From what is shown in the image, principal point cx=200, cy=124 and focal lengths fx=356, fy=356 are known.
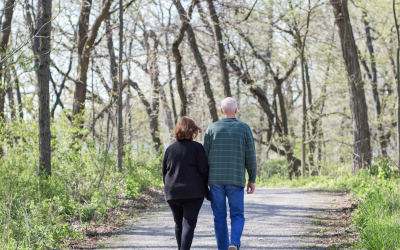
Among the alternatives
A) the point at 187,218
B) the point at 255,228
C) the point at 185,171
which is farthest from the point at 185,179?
the point at 255,228

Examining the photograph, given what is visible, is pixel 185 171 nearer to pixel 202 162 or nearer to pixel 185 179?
pixel 185 179

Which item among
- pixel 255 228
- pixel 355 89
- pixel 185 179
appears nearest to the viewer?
pixel 185 179

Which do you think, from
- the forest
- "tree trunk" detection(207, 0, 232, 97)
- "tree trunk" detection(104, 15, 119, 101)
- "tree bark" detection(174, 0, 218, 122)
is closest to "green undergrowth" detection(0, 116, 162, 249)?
the forest

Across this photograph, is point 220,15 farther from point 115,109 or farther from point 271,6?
point 115,109

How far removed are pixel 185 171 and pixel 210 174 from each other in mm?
347

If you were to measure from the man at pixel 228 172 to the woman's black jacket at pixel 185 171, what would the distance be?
14 cm

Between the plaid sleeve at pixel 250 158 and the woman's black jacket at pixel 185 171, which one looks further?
the plaid sleeve at pixel 250 158

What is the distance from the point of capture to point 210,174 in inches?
162

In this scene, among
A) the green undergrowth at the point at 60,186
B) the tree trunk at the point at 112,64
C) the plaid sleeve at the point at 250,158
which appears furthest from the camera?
the tree trunk at the point at 112,64

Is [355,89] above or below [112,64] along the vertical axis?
below

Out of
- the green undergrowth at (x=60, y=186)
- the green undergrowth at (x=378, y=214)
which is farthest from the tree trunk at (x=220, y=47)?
A: the green undergrowth at (x=378, y=214)

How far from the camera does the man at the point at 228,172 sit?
4059 millimetres

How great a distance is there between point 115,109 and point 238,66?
991 cm

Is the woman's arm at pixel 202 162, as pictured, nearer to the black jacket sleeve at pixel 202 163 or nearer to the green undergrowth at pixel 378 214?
the black jacket sleeve at pixel 202 163
